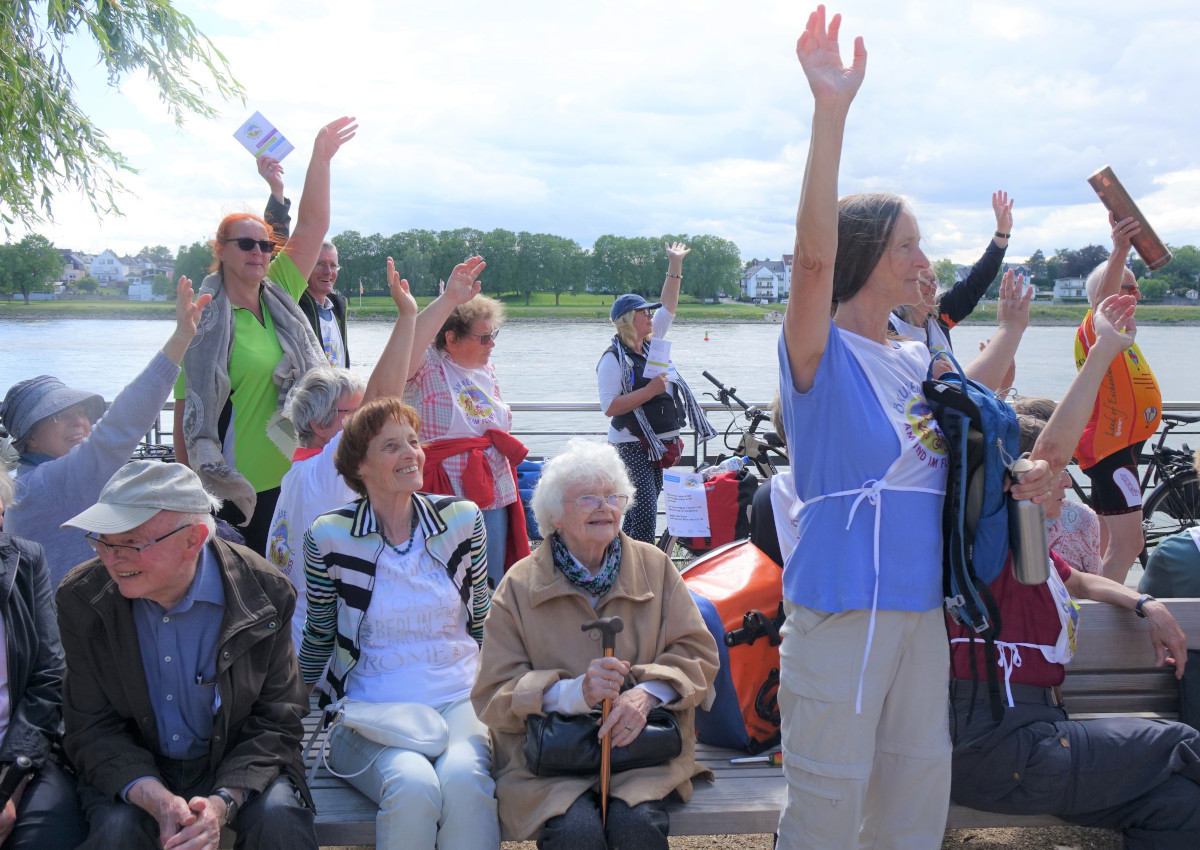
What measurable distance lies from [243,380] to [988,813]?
2.91m

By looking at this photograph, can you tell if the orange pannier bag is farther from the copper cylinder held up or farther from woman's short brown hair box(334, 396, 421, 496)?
the copper cylinder held up

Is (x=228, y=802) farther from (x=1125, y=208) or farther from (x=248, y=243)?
(x=1125, y=208)

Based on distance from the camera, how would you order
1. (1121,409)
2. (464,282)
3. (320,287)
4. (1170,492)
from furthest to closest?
(1170,492) → (1121,409) → (320,287) → (464,282)

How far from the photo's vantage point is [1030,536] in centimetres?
204

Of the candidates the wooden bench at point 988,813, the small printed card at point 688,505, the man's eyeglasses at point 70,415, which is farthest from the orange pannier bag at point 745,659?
the small printed card at point 688,505

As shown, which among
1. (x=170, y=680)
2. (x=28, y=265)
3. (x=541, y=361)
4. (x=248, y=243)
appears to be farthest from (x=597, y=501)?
(x=541, y=361)

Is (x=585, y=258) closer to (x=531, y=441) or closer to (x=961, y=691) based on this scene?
(x=531, y=441)

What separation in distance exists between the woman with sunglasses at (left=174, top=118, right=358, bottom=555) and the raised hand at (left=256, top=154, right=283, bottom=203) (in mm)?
452

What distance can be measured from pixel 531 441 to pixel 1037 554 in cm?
624

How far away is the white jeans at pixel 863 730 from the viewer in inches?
76.1

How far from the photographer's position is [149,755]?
231 cm

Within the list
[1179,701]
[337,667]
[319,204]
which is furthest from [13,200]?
[1179,701]

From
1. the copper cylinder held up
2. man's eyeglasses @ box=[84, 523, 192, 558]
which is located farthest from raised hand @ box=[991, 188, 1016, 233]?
man's eyeglasses @ box=[84, 523, 192, 558]

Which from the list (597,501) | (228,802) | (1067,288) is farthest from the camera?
(1067,288)
